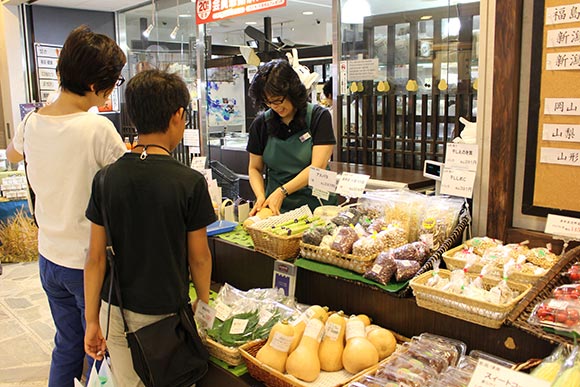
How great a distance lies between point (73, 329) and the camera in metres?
2.26

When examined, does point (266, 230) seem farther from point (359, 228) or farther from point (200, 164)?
point (200, 164)

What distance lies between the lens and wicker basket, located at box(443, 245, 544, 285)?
1687 mm

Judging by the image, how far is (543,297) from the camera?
1585mm

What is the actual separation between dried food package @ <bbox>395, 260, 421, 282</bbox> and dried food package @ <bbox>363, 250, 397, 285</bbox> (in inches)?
0.7

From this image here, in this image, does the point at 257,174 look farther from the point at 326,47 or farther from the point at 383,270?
the point at 326,47

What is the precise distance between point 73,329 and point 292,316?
97 cm

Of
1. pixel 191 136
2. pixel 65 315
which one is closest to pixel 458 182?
pixel 65 315

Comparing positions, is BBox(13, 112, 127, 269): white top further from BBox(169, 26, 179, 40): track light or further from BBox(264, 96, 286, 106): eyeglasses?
BBox(169, 26, 179, 40): track light

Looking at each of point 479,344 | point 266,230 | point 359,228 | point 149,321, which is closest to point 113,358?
point 149,321

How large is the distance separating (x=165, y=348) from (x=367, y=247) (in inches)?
30.1

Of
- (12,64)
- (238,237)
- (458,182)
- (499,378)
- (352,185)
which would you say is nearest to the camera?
(499,378)

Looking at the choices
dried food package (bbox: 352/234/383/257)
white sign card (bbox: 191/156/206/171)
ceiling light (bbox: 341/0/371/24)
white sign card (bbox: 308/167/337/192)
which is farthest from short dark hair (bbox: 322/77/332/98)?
dried food package (bbox: 352/234/383/257)

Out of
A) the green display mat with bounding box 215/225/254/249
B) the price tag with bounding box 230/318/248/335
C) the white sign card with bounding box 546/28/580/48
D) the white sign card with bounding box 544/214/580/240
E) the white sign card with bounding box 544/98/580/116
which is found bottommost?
the price tag with bounding box 230/318/248/335

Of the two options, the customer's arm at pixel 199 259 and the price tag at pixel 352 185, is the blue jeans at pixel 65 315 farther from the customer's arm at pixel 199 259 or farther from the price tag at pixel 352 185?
the price tag at pixel 352 185
